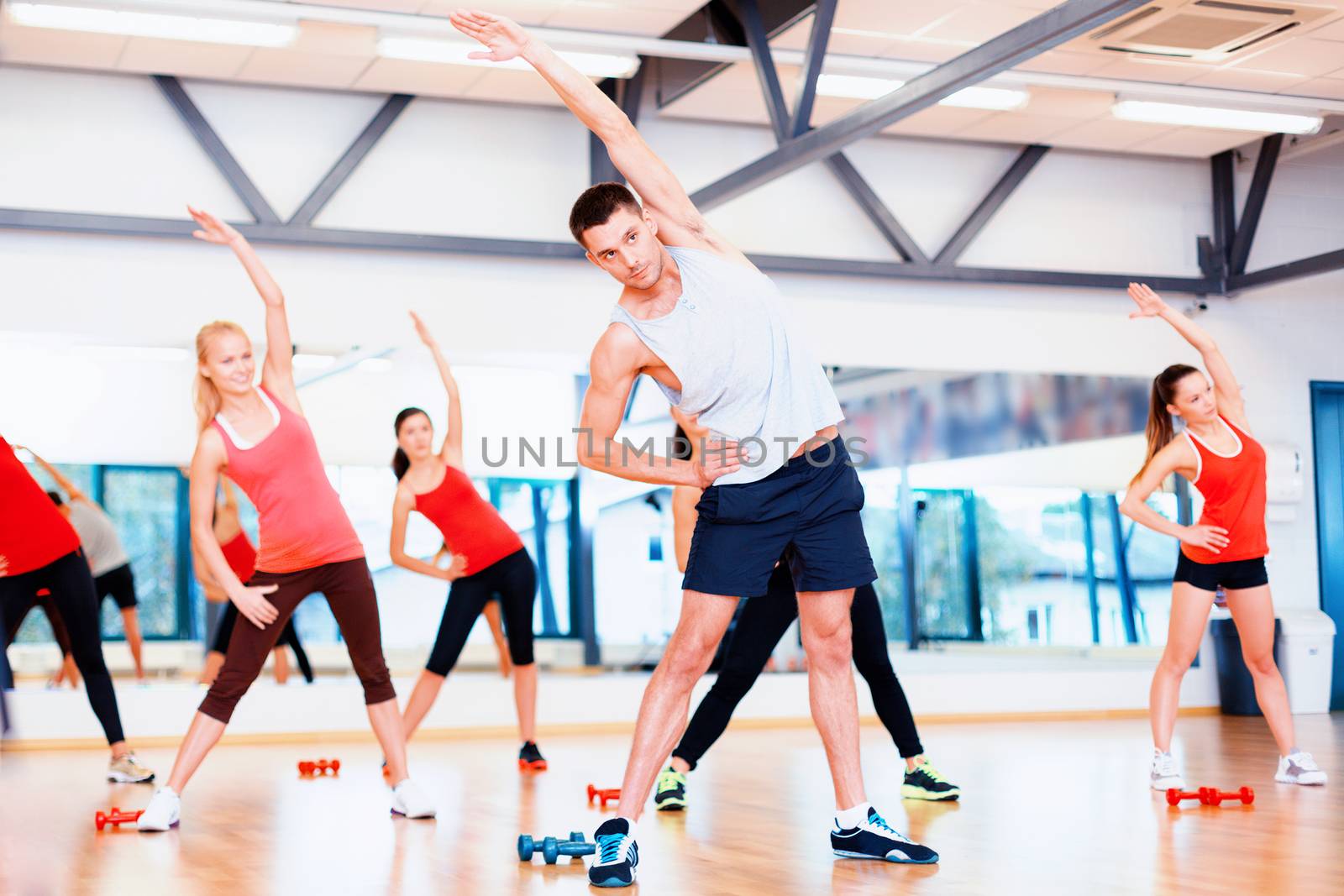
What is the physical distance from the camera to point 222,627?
690cm

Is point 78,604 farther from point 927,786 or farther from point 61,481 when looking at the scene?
point 927,786

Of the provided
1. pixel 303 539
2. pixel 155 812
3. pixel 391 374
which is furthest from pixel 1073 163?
pixel 155 812

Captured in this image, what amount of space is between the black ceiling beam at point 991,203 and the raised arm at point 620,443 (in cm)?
579

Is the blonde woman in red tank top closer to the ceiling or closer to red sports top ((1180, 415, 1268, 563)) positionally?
red sports top ((1180, 415, 1268, 563))

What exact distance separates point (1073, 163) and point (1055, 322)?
106 cm

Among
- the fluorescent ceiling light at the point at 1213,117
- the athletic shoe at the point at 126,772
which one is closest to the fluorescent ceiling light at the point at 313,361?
the athletic shoe at the point at 126,772

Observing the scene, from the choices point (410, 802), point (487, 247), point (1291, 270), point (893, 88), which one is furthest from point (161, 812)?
point (1291, 270)

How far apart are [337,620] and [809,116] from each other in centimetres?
348

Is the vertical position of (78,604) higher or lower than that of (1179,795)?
higher

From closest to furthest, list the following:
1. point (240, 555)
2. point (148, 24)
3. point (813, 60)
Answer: point (813, 60), point (148, 24), point (240, 555)

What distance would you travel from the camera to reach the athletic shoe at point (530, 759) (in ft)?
18.6

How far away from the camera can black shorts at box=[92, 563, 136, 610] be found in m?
7.73

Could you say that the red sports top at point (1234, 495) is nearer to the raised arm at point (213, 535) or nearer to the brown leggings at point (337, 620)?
the brown leggings at point (337, 620)

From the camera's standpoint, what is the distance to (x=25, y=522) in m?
4.95
